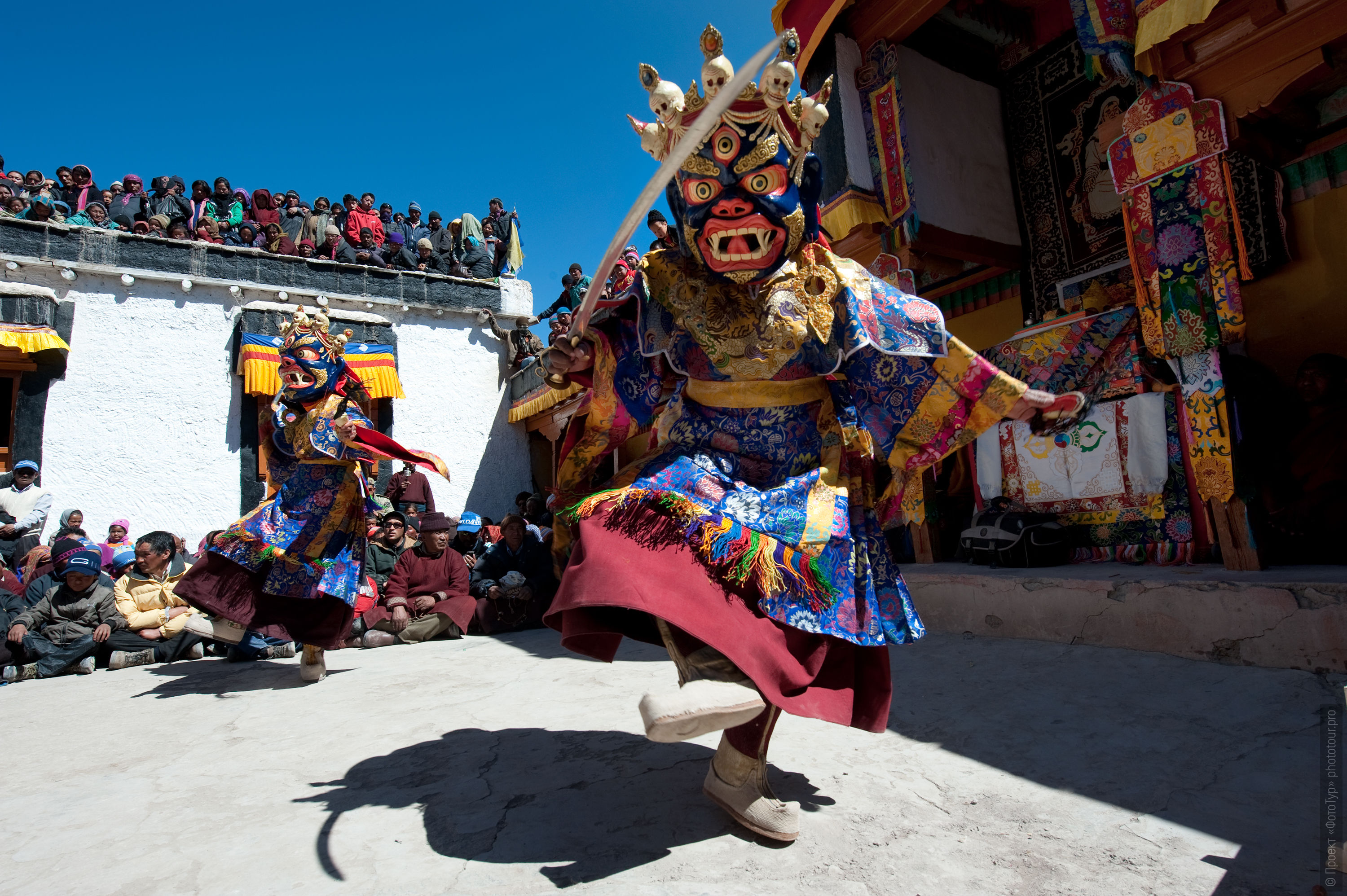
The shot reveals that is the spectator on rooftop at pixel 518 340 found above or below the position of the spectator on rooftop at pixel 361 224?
below

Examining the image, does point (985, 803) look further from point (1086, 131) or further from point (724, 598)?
point (1086, 131)

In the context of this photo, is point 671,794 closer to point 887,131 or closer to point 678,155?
point 678,155

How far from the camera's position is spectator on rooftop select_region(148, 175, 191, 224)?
10.8 meters

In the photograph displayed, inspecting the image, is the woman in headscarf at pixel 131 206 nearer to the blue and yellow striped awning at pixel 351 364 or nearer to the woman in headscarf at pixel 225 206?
the woman in headscarf at pixel 225 206

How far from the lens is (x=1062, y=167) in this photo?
6223mm

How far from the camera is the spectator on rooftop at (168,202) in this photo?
10.8m

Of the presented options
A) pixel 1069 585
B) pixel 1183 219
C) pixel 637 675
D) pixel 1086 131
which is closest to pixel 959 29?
pixel 1086 131

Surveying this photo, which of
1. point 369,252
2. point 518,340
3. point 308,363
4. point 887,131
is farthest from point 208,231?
point 887,131

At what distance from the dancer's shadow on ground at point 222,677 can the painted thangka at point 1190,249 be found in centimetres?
520

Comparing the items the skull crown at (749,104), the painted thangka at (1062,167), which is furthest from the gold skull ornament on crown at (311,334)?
the painted thangka at (1062,167)

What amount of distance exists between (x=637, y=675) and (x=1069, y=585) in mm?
2396

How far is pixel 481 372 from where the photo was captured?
39.9ft

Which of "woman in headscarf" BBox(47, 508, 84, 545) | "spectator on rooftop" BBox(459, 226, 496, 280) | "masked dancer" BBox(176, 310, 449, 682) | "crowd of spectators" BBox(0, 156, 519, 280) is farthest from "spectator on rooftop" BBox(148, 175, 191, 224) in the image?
"masked dancer" BBox(176, 310, 449, 682)

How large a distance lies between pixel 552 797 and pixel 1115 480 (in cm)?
462
